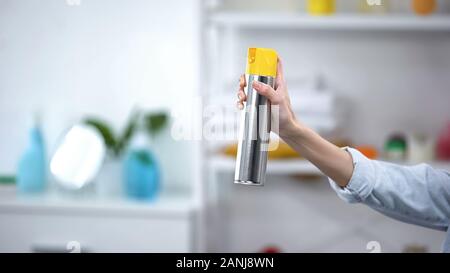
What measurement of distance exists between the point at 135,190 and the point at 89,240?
0.16 meters

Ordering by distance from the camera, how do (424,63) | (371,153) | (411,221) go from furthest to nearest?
(424,63)
(371,153)
(411,221)

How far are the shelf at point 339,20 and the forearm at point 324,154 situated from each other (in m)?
0.84

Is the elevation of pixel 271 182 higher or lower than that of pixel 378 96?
lower

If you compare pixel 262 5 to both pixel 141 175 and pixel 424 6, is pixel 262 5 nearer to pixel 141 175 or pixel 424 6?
pixel 424 6

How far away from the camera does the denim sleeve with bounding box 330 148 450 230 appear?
81 centimetres

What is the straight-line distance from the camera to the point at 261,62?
0.65m

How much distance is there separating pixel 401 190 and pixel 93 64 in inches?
47.9

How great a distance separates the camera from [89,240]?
65.4 inches

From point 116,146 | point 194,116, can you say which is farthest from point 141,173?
point 194,116

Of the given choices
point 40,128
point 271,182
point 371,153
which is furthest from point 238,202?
point 40,128
